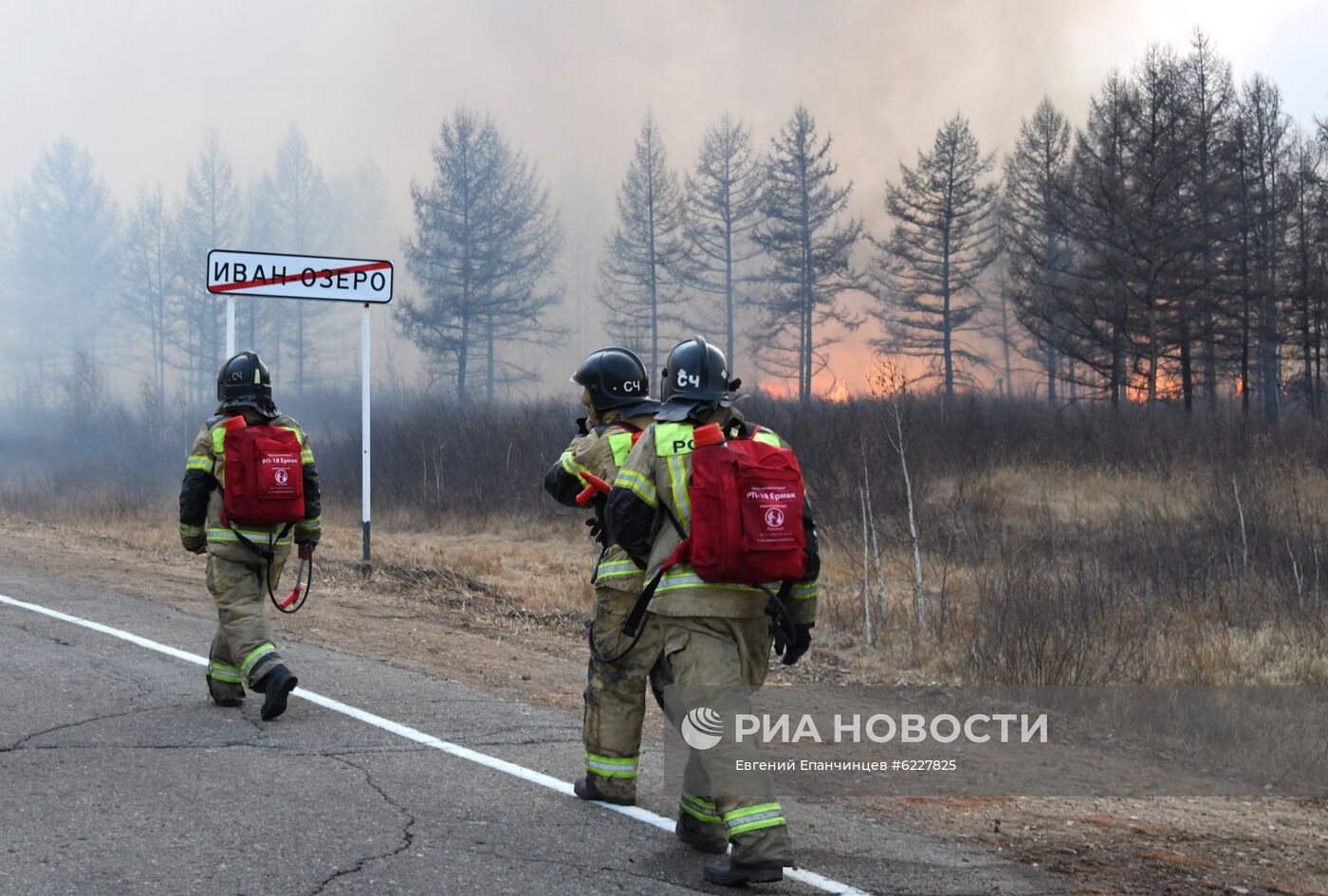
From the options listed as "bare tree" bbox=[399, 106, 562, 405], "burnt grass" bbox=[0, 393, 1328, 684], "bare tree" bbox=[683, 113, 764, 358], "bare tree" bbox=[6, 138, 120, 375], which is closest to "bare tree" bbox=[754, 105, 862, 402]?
"bare tree" bbox=[683, 113, 764, 358]

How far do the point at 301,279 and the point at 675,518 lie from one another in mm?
9097

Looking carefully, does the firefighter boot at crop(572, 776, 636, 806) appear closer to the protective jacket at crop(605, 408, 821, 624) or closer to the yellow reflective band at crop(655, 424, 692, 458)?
the protective jacket at crop(605, 408, 821, 624)

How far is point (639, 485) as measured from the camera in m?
4.32

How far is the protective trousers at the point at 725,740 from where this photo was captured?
13.4ft

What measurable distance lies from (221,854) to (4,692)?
3.13 m

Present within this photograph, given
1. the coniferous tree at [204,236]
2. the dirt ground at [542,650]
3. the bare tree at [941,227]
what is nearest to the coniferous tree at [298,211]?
the coniferous tree at [204,236]

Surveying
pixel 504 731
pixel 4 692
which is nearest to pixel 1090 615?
pixel 504 731

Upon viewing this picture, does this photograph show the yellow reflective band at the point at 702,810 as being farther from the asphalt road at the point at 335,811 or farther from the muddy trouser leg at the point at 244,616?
the muddy trouser leg at the point at 244,616

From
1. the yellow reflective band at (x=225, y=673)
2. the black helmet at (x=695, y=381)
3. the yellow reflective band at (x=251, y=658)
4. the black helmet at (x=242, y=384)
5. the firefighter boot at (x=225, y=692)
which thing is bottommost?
the firefighter boot at (x=225, y=692)

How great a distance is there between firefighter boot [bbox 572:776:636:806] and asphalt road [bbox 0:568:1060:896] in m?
0.04

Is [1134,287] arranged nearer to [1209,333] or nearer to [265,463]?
[1209,333]

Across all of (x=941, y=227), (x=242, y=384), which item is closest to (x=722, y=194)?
(x=941, y=227)

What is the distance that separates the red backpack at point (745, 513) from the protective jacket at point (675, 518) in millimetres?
131

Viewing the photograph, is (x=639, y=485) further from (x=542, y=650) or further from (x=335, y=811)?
(x=542, y=650)
